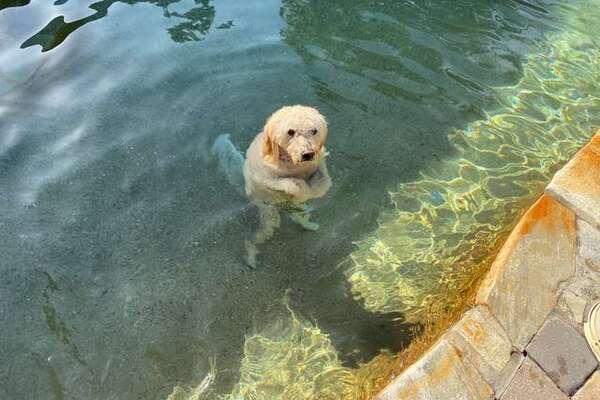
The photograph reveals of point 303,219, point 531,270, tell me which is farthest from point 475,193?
point 303,219

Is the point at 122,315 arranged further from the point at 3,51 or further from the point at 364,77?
the point at 3,51

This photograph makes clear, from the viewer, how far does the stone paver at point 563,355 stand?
3.08 metres

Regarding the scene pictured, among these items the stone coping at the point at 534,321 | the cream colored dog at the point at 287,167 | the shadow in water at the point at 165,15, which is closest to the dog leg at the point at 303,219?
the cream colored dog at the point at 287,167

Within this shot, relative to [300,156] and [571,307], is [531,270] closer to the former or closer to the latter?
[571,307]

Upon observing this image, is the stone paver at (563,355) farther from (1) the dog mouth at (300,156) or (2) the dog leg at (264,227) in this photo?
(2) the dog leg at (264,227)

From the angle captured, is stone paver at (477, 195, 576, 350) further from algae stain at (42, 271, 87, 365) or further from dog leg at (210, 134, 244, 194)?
algae stain at (42, 271, 87, 365)

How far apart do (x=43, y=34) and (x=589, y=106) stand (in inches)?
274

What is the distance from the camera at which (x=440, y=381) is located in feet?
9.68

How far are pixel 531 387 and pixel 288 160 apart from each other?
2.25m

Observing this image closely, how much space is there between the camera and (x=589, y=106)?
6.20 m

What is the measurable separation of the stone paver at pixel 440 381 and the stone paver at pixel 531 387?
0.14m

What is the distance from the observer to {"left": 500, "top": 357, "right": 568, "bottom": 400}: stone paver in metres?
2.99

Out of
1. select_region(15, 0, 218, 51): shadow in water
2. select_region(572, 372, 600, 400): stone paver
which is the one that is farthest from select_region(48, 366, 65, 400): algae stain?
select_region(15, 0, 218, 51): shadow in water

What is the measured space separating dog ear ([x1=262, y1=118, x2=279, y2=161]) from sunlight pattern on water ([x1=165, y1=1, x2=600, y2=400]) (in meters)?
1.12
